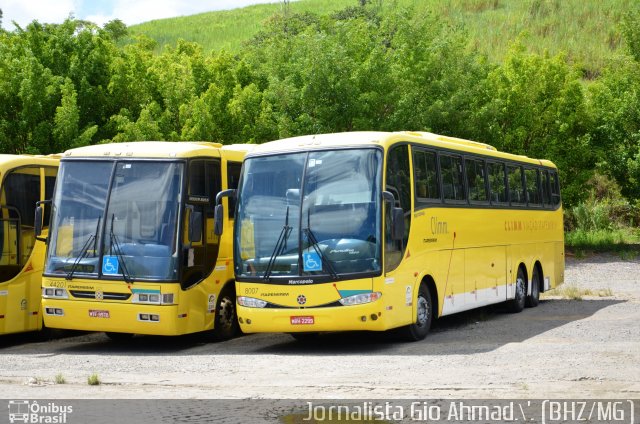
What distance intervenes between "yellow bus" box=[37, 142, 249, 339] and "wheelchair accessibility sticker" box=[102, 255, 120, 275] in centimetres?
2

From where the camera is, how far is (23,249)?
60.9 ft

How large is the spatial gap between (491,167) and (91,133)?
43.0ft

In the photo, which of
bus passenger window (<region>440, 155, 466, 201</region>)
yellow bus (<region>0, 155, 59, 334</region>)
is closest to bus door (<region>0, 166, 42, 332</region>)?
yellow bus (<region>0, 155, 59, 334</region>)

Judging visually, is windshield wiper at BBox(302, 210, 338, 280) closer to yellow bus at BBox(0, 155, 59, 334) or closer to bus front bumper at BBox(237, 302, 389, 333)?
bus front bumper at BBox(237, 302, 389, 333)

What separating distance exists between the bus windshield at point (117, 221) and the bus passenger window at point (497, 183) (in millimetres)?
7568

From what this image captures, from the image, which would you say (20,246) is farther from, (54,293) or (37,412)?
(37,412)

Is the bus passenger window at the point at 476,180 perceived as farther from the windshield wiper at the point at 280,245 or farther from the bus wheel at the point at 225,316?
the windshield wiper at the point at 280,245

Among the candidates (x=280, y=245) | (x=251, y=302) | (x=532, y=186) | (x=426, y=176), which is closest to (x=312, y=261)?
(x=280, y=245)

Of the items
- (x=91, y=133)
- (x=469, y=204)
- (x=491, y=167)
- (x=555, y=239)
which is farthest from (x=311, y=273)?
(x=91, y=133)

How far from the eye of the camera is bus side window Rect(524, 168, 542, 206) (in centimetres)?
2502

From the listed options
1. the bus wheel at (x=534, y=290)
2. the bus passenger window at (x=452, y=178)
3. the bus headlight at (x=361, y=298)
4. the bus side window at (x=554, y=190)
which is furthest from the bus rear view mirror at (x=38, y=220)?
the bus side window at (x=554, y=190)

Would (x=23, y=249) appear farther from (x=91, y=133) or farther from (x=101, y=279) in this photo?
(x=91, y=133)

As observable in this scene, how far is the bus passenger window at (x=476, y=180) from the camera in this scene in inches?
817

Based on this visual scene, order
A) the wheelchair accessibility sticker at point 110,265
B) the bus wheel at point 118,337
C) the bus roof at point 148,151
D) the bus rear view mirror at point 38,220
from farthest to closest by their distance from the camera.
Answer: the bus wheel at point 118,337, the bus rear view mirror at point 38,220, the bus roof at point 148,151, the wheelchair accessibility sticker at point 110,265
